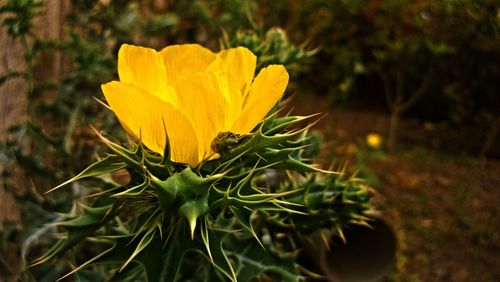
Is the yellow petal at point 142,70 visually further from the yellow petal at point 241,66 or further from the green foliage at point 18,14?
the green foliage at point 18,14

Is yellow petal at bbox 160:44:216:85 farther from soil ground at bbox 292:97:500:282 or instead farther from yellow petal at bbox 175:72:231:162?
soil ground at bbox 292:97:500:282

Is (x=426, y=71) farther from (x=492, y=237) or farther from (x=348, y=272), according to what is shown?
(x=348, y=272)

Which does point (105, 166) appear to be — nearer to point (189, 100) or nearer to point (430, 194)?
point (189, 100)

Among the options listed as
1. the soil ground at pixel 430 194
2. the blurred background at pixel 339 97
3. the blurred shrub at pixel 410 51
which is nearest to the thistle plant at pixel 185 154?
the blurred background at pixel 339 97

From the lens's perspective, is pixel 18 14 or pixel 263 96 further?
pixel 18 14

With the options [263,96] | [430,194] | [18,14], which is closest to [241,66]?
[263,96]
